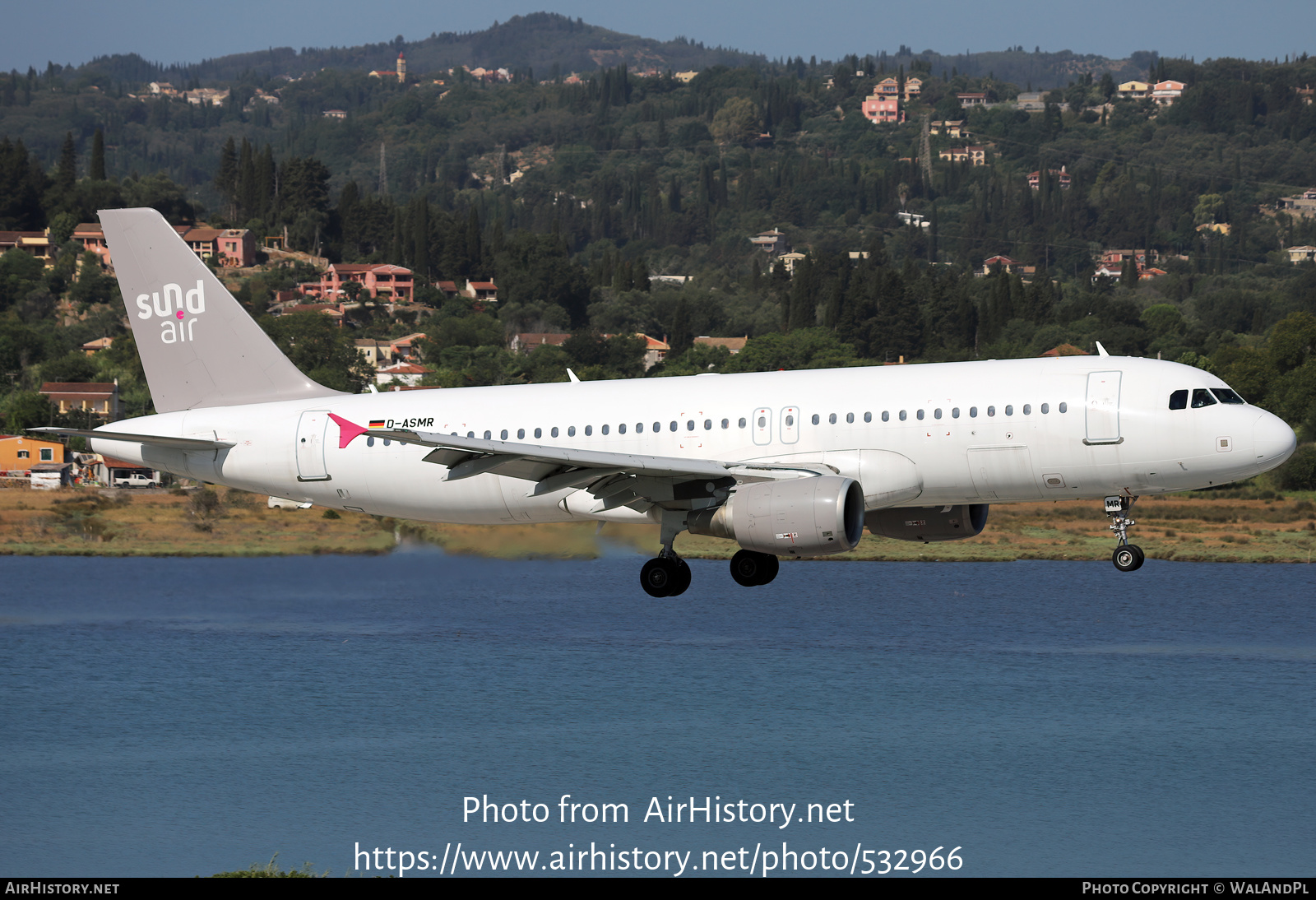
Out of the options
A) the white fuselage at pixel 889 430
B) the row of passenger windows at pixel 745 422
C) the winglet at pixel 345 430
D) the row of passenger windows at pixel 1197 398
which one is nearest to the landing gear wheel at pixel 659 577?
the white fuselage at pixel 889 430

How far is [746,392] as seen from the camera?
37.8 meters

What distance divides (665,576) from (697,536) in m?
64.2

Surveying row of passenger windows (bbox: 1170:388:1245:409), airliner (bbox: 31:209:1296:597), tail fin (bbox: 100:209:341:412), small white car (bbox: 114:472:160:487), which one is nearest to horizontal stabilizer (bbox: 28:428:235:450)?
airliner (bbox: 31:209:1296:597)

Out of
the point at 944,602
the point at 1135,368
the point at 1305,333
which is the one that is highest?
the point at 1135,368

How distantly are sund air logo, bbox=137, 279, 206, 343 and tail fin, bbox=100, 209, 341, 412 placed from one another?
0.02 meters

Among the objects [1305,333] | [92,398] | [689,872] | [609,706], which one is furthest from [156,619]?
[1305,333]

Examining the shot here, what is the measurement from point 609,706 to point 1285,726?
1333 inches

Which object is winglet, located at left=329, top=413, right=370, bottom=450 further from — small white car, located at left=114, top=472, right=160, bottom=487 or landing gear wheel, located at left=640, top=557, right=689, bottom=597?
small white car, located at left=114, top=472, right=160, bottom=487

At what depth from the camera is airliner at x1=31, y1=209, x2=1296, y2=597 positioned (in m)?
35.8

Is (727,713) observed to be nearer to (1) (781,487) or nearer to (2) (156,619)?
(2) (156,619)

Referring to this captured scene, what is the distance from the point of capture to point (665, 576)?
3831 centimetres

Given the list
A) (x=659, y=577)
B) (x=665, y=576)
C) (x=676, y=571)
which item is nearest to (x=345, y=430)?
(x=659, y=577)

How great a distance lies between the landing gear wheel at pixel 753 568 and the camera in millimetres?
38469

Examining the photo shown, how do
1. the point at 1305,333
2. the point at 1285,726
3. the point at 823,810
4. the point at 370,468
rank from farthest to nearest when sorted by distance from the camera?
the point at 1305,333 < the point at 1285,726 < the point at 823,810 < the point at 370,468
